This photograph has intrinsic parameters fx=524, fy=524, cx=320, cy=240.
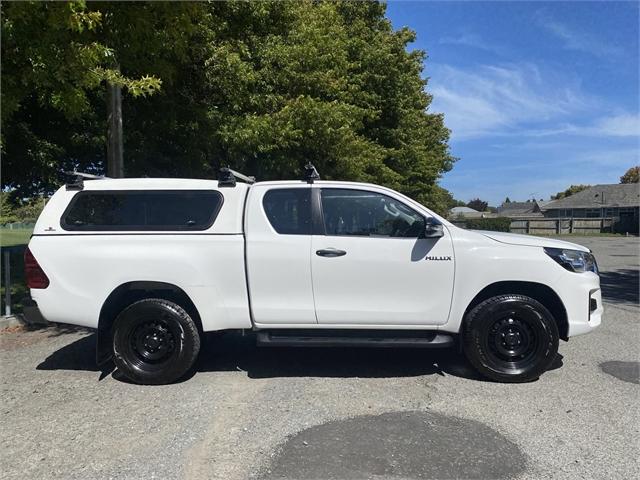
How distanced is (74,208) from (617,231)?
50.9 metres

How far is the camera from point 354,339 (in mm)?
4949

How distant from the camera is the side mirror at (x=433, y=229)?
4875mm

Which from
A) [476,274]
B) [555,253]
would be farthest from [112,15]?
[555,253]

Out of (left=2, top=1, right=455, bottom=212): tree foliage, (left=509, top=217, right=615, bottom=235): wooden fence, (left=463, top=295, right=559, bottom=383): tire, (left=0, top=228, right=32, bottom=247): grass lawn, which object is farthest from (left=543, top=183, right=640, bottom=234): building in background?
(left=463, top=295, right=559, bottom=383): tire

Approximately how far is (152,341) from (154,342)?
0.07 feet

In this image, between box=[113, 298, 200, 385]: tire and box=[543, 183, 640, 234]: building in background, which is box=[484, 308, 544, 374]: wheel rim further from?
box=[543, 183, 640, 234]: building in background

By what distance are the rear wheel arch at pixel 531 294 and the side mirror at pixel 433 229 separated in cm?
69

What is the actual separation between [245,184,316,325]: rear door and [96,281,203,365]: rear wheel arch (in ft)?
2.28

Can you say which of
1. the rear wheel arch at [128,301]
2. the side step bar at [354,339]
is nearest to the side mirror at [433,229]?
the side step bar at [354,339]

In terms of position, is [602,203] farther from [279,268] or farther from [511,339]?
[279,268]

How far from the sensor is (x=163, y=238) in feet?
16.4

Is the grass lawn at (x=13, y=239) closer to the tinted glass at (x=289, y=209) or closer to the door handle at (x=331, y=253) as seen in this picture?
the tinted glass at (x=289, y=209)

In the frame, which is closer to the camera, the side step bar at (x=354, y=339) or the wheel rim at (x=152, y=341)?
the side step bar at (x=354, y=339)

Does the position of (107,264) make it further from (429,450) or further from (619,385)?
(619,385)
